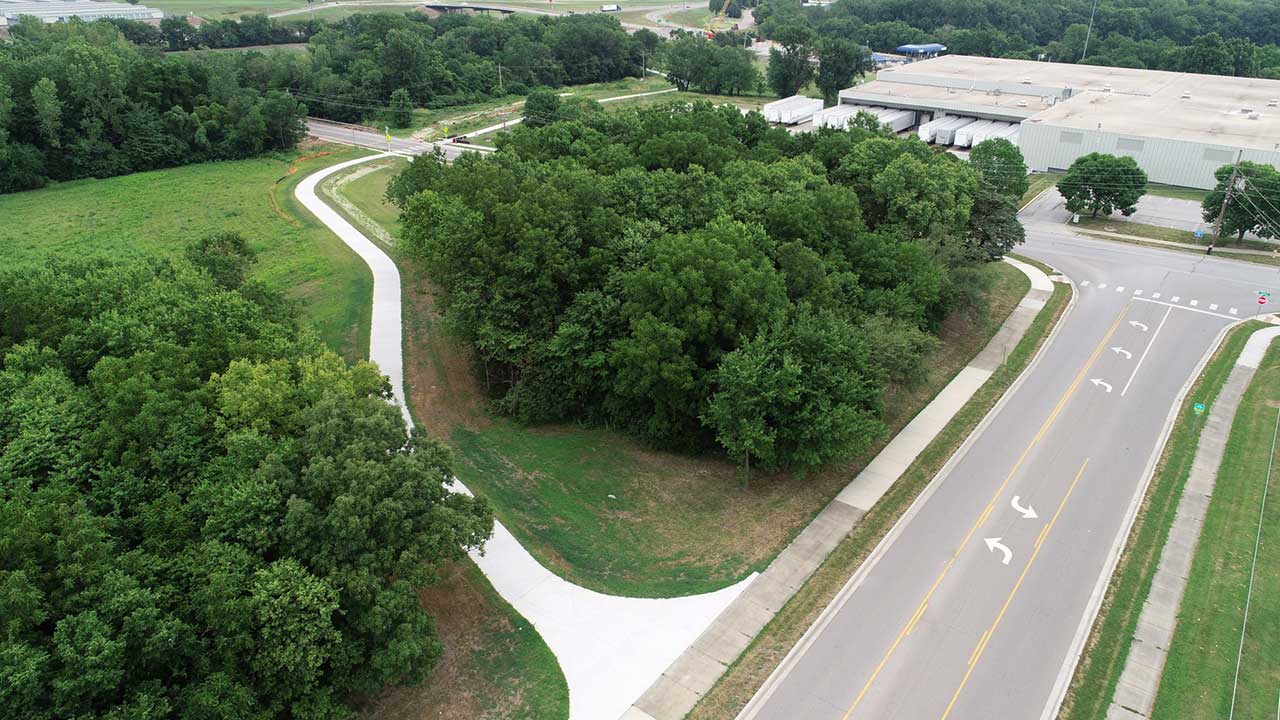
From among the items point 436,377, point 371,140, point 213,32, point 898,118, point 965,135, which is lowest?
point 436,377

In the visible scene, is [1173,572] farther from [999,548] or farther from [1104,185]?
[1104,185]

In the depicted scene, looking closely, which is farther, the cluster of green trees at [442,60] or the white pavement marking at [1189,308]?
the cluster of green trees at [442,60]

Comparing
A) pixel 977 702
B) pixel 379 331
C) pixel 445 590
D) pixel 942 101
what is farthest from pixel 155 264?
pixel 942 101

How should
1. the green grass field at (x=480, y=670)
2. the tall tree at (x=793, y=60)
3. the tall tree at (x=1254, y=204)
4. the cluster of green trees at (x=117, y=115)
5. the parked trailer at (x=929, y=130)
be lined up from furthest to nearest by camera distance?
the tall tree at (x=793, y=60), the parked trailer at (x=929, y=130), the cluster of green trees at (x=117, y=115), the tall tree at (x=1254, y=204), the green grass field at (x=480, y=670)

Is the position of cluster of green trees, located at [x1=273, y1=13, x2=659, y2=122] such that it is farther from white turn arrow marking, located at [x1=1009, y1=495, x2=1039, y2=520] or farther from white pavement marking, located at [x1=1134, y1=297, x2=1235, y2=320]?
white turn arrow marking, located at [x1=1009, y1=495, x2=1039, y2=520]

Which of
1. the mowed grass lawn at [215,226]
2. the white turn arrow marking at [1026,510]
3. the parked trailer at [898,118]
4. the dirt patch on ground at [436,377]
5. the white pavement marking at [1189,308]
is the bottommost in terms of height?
the white turn arrow marking at [1026,510]

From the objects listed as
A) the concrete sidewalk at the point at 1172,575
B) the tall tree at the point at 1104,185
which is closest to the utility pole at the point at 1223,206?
the tall tree at the point at 1104,185

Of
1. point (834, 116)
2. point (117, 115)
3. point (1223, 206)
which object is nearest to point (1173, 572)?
point (1223, 206)

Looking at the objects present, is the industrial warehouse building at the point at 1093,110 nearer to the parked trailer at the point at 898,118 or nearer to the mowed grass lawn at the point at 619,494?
the parked trailer at the point at 898,118

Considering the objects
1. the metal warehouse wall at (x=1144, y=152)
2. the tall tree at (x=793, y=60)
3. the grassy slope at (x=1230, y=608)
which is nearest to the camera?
the grassy slope at (x=1230, y=608)
